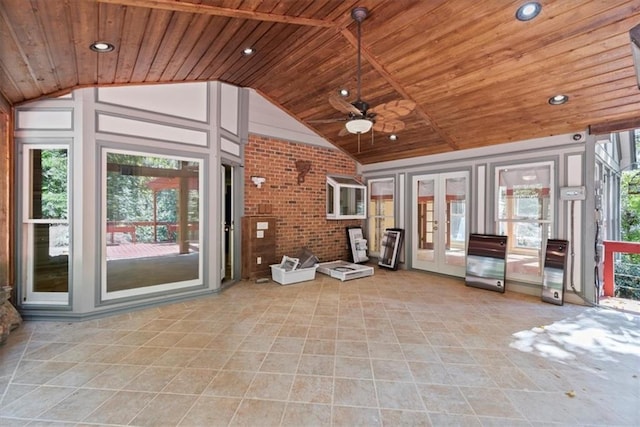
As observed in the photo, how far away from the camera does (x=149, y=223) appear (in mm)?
4152

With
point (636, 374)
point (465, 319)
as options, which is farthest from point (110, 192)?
point (636, 374)

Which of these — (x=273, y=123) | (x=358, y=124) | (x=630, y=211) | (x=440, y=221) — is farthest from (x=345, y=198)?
(x=630, y=211)

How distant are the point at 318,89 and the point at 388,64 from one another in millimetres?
1389

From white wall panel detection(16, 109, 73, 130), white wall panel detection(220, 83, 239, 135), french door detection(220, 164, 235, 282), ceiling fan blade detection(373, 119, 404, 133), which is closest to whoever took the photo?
white wall panel detection(16, 109, 73, 130)

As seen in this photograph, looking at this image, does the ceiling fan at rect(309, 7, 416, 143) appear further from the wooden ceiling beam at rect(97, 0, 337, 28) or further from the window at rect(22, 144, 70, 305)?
the window at rect(22, 144, 70, 305)

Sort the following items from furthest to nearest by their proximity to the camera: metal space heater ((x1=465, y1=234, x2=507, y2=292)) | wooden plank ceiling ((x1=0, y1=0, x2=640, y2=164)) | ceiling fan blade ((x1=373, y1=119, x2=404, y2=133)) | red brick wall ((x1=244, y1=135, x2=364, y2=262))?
red brick wall ((x1=244, y1=135, x2=364, y2=262)) < metal space heater ((x1=465, y1=234, x2=507, y2=292)) < ceiling fan blade ((x1=373, y1=119, x2=404, y2=133)) < wooden plank ceiling ((x1=0, y1=0, x2=640, y2=164))

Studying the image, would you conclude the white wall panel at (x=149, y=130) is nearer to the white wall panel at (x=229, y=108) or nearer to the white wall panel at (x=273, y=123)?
the white wall panel at (x=229, y=108)

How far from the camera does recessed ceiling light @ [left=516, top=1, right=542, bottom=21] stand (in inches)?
106

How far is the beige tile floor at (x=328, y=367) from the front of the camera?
2045 mm

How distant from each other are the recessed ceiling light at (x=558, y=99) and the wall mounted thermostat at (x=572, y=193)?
129 centimetres

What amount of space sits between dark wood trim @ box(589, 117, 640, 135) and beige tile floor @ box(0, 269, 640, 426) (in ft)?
8.02

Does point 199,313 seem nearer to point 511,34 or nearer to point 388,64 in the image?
point 388,64

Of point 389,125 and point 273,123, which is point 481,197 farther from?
point 273,123

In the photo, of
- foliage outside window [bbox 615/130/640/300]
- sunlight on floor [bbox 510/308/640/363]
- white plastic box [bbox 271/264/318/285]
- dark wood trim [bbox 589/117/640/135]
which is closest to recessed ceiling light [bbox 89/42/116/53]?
white plastic box [bbox 271/264/318/285]
